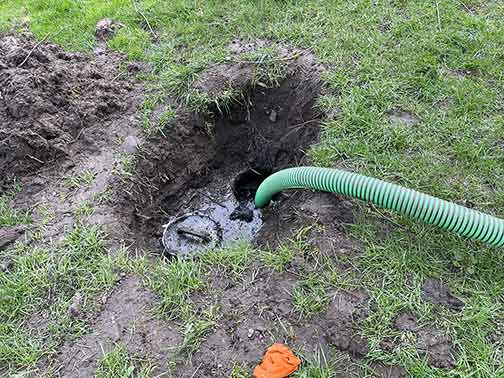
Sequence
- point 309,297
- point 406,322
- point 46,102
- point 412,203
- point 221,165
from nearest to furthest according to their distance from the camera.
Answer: point 406,322, point 309,297, point 412,203, point 46,102, point 221,165

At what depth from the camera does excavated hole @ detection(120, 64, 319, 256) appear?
12.6 ft

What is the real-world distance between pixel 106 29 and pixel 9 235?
95.2 inches

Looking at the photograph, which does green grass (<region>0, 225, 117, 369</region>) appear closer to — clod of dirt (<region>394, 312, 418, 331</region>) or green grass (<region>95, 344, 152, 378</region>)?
green grass (<region>95, 344, 152, 378</region>)

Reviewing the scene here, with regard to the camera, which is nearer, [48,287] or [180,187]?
[48,287]

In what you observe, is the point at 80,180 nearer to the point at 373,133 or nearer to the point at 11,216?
the point at 11,216

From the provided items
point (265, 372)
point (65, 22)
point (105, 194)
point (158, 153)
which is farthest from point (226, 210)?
point (65, 22)

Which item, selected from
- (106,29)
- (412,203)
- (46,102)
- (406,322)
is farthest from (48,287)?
(106,29)

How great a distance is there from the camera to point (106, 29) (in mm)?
4781

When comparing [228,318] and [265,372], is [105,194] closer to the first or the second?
[228,318]

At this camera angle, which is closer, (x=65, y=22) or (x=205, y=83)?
(x=205, y=83)

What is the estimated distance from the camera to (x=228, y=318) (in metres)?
2.80

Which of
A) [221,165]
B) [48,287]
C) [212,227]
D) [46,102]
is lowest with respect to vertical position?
[212,227]

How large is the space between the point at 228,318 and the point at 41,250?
4.48ft

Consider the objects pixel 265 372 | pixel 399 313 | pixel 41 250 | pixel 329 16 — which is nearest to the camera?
pixel 265 372
